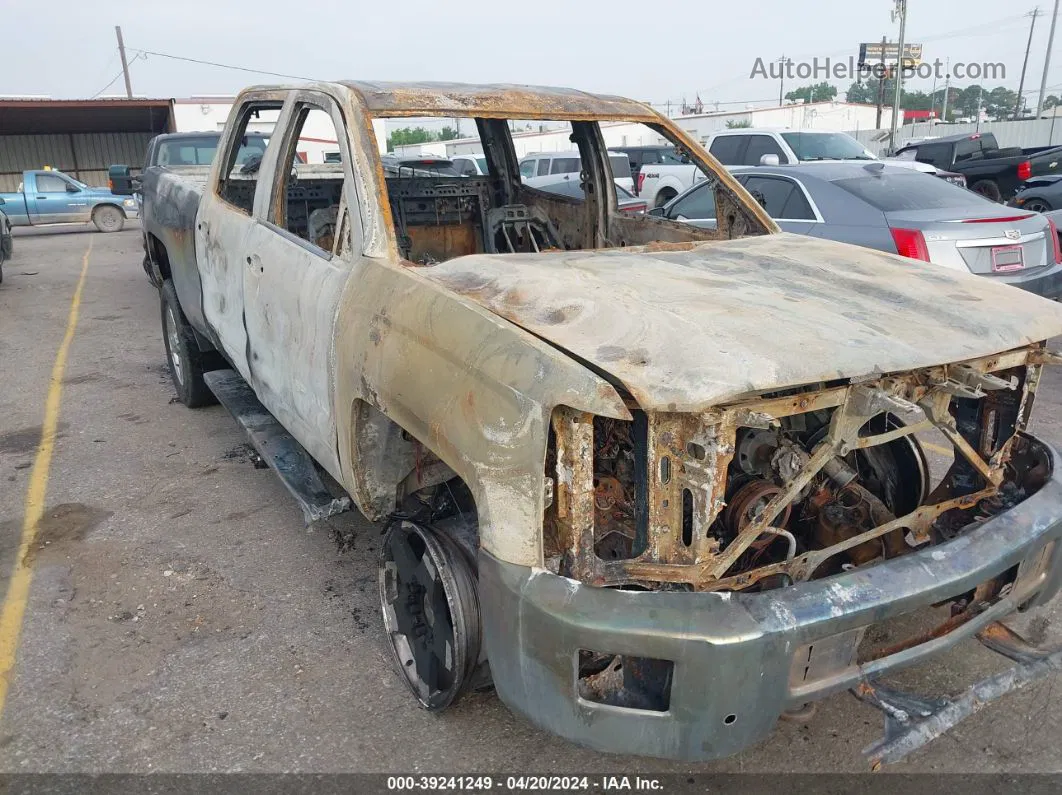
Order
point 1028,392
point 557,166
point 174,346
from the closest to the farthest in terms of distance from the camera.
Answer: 1. point 1028,392
2. point 174,346
3. point 557,166

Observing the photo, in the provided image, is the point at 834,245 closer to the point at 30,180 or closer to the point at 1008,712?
the point at 1008,712

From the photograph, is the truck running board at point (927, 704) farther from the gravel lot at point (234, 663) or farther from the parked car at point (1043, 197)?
the parked car at point (1043, 197)

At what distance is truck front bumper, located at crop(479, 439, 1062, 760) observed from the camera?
188cm

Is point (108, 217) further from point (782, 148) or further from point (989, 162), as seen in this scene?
point (989, 162)

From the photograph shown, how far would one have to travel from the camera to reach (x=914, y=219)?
6.32m

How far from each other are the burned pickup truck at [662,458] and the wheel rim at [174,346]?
7.38 ft

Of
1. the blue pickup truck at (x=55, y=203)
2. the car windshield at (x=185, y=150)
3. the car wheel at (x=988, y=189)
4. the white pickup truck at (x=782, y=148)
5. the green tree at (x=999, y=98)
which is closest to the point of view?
the car windshield at (x=185, y=150)

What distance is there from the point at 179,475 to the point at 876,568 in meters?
3.77

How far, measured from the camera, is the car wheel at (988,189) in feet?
50.8

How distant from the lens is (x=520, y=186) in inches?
202

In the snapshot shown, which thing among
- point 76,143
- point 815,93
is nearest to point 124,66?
point 76,143

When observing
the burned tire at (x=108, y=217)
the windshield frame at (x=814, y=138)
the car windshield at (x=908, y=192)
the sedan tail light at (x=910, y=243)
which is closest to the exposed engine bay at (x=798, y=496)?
the sedan tail light at (x=910, y=243)

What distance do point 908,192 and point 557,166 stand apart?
10.3 m

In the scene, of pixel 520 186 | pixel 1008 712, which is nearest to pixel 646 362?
pixel 1008 712
